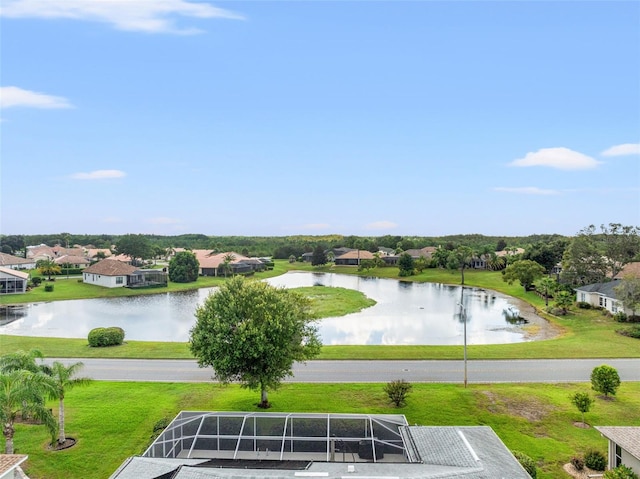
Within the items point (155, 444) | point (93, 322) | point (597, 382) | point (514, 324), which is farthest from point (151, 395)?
point (514, 324)

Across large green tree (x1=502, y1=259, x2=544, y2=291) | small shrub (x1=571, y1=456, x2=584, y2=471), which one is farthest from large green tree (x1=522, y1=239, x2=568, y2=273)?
small shrub (x1=571, y1=456, x2=584, y2=471)

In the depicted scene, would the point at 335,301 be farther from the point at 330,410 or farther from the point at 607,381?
the point at 607,381

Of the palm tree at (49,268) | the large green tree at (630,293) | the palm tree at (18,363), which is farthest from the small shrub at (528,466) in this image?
the palm tree at (49,268)

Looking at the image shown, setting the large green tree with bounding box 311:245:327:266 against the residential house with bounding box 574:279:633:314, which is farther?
the large green tree with bounding box 311:245:327:266

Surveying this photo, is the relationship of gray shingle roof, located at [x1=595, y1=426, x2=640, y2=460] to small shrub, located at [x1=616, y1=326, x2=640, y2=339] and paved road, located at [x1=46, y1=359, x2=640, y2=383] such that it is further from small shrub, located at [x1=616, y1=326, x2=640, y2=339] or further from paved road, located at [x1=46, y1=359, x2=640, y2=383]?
small shrub, located at [x1=616, y1=326, x2=640, y2=339]

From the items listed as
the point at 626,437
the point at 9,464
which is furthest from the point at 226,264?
the point at 626,437

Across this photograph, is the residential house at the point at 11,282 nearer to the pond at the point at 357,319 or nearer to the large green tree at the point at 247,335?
the pond at the point at 357,319
